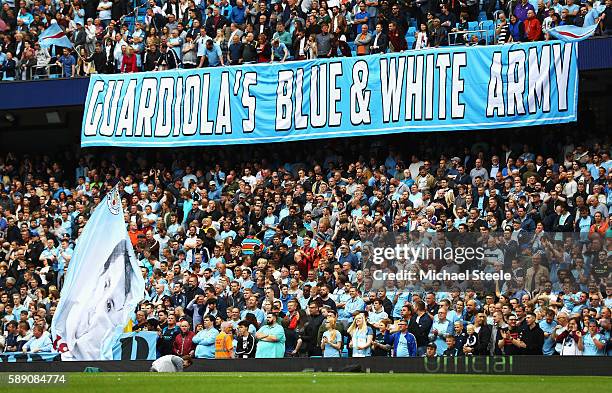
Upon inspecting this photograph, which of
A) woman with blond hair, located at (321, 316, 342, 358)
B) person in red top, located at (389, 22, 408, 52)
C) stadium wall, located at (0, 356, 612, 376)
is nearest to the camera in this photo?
stadium wall, located at (0, 356, 612, 376)

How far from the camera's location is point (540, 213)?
84.8 feet

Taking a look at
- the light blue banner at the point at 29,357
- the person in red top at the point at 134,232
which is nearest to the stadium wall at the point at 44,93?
the person in red top at the point at 134,232

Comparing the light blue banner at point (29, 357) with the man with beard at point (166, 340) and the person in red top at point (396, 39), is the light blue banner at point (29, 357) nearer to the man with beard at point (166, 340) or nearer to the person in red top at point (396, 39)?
the man with beard at point (166, 340)

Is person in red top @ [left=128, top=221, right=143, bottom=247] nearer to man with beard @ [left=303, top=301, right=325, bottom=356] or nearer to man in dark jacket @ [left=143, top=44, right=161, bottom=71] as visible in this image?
man in dark jacket @ [left=143, top=44, right=161, bottom=71]

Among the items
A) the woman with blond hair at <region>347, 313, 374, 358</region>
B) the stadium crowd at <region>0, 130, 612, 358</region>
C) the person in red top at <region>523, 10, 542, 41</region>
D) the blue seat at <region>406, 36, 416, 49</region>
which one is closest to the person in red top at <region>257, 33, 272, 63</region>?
the stadium crowd at <region>0, 130, 612, 358</region>

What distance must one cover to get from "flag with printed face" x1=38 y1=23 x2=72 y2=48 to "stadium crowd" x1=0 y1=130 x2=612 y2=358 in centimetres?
313

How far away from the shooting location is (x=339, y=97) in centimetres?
3116

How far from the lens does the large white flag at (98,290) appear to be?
21.2 m

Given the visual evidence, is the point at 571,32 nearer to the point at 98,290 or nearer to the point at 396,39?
the point at 396,39

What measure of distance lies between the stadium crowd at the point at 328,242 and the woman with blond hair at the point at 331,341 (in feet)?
0.08

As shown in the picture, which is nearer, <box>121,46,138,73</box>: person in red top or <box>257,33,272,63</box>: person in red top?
<box>257,33,272,63</box>: person in red top

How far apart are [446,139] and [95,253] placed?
11.3m

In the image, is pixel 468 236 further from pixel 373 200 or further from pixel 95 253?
pixel 95 253

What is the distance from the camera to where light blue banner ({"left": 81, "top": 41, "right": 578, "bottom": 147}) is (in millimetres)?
28984
